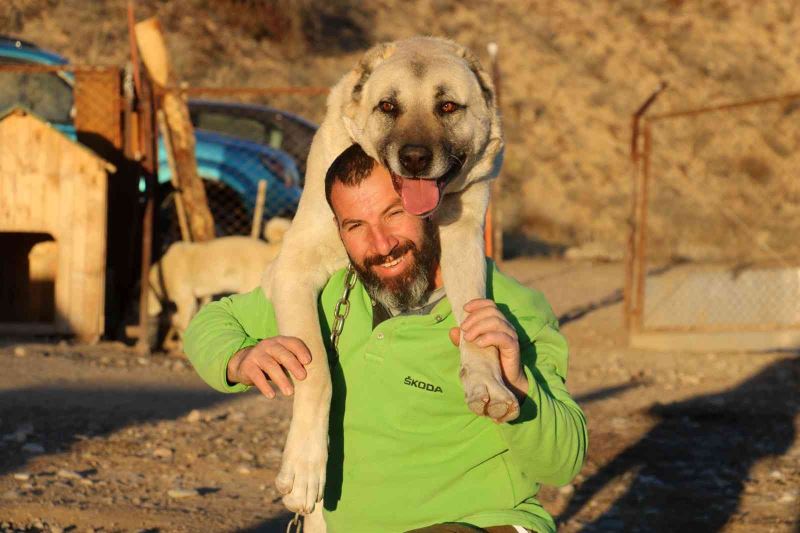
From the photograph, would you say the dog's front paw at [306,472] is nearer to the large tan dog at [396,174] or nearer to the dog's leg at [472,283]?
the large tan dog at [396,174]

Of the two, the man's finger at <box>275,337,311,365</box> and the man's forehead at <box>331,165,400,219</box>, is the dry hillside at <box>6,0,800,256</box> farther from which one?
the man's finger at <box>275,337,311,365</box>

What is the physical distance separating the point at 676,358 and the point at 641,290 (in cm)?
70

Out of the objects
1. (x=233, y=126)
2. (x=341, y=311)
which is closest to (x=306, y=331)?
(x=341, y=311)

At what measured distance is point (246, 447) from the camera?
6152 mm

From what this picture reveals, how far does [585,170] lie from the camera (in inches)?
870

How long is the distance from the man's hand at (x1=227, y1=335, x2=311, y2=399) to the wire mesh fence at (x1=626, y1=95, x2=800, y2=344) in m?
7.42

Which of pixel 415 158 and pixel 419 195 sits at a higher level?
pixel 415 158

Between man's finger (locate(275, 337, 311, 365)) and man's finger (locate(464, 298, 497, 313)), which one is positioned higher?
man's finger (locate(464, 298, 497, 313))

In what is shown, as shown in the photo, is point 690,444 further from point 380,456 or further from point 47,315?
point 47,315

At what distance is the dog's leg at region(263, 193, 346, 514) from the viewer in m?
2.99

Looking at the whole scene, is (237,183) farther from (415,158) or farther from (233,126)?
(415,158)

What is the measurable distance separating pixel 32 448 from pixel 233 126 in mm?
7429

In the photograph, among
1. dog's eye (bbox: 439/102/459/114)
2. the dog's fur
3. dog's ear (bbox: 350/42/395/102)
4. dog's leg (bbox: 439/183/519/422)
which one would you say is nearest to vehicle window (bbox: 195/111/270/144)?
the dog's fur

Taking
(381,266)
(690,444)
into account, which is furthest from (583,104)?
(381,266)
